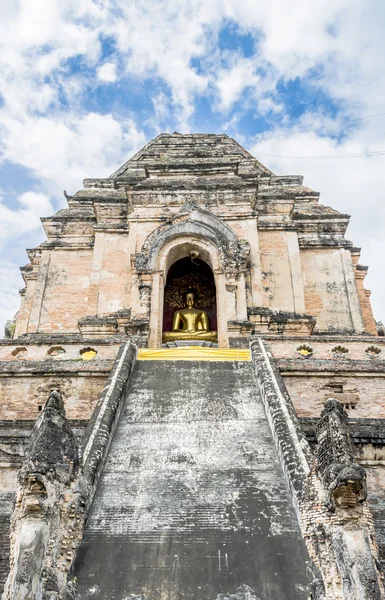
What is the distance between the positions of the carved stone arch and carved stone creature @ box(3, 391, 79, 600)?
8.80 metres

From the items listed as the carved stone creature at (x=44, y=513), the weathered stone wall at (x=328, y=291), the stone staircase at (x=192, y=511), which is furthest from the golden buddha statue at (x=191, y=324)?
the carved stone creature at (x=44, y=513)

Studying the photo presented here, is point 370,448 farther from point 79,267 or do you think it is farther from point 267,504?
point 79,267

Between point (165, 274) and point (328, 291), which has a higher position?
point (328, 291)

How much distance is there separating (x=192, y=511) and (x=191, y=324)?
408 inches

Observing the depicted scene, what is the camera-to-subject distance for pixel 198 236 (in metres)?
15.7

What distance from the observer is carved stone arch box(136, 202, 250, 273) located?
15.0 metres

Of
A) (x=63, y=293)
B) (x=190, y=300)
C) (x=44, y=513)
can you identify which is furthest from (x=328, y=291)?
(x=44, y=513)

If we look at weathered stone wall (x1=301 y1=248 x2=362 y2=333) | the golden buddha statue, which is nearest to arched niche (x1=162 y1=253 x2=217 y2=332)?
the golden buddha statue

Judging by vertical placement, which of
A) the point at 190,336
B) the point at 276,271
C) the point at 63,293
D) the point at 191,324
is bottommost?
the point at 190,336

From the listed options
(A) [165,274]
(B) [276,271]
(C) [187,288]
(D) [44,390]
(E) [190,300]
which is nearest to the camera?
(D) [44,390]

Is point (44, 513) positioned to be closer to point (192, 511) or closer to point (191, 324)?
point (192, 511)

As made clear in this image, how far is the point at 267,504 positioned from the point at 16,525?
3088 millimetres

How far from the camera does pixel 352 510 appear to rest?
595 centimetres

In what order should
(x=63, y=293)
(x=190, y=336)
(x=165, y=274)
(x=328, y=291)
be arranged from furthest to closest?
(x=328, y=291) < (x=63, y=293) < (x=190, y=336) < (x=165, y=274)
